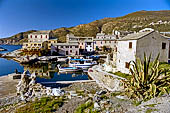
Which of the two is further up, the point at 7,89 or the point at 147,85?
the point at 147,85

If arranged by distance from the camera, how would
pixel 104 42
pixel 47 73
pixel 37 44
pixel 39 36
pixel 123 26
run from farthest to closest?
pixel 123 26, pixel 39 36, pixel 104 42, pixel 37 44, pixel 47 73

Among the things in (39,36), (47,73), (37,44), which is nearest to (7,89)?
(47,73)

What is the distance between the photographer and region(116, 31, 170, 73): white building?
15.2 metres

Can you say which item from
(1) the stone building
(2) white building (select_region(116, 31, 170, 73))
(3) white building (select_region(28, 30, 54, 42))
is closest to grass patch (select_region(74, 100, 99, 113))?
(2) white building (select_region(116, 31, 170, 73))

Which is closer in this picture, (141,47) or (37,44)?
(141,47)

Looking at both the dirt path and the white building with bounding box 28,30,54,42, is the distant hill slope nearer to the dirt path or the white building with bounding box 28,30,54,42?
the white building with bounding box 28,30,54,42

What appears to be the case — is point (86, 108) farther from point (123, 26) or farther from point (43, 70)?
point (123, 26)

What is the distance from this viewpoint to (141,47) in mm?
15258

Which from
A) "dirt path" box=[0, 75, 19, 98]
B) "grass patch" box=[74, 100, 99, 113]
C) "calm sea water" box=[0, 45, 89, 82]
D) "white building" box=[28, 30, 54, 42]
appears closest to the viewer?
"grass patch" box=[74, 100, 99, 113]

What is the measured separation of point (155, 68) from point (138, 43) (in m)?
6.95

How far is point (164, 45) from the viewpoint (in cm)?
1655

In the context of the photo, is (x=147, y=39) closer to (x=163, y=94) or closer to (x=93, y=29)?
(x=163, y=94)

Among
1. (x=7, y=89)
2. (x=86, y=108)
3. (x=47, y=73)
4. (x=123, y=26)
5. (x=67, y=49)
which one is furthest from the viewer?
(x=123, y=26)

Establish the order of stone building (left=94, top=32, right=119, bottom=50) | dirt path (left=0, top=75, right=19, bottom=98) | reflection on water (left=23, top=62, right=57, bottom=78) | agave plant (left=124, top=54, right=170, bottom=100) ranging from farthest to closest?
1. stone building (left=94, top=32, right=119, bottom=50)
2. reflection on water (left=23, top=62, right=57, bottom=78)
3. dirt path (left=0, top=75, right=19, bottom=98)
4. agave plant (left=124, top=54, right=170, bottom=100)
